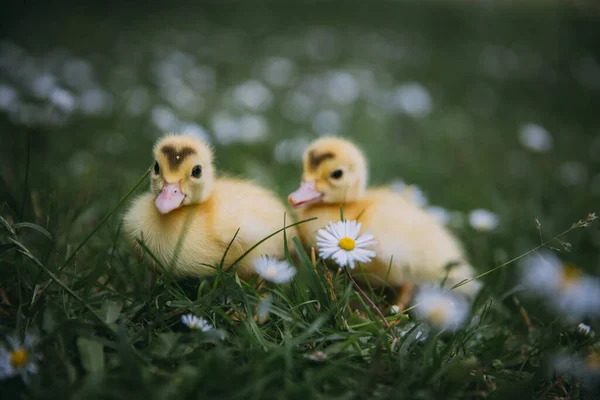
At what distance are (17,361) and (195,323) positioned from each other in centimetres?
53

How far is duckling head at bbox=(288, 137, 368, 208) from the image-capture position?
2104 mm

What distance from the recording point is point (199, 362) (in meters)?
1.42

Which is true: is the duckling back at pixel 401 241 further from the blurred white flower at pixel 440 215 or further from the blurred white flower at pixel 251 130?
the blurred white flower at pixel 251 130

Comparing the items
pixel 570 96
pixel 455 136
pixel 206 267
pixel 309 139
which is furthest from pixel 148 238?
pixel 570 96

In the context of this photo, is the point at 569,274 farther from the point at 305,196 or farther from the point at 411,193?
the point at 305,196

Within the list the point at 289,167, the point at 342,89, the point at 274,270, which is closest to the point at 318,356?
the point at 274,270

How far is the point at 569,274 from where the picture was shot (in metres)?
2.31

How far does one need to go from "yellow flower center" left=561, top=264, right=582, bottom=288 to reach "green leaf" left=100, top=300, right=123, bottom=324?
199 centimetres

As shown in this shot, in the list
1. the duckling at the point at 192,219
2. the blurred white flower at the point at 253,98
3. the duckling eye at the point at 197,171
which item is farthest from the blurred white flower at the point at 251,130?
the duckling eye at the point at 197,171

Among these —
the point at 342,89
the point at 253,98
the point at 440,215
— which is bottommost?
the point at 440,215

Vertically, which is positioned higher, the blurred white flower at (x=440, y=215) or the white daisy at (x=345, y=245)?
the blurred white flower at (x=440, y=215)

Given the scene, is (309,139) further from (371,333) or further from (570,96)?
(570,96)

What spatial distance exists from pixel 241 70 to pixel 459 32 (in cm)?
425

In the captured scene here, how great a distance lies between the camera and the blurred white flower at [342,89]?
5132mm
